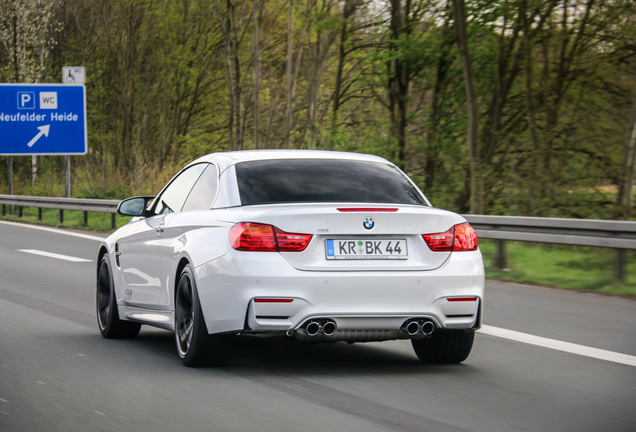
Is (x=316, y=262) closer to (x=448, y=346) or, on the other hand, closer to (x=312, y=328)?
(x=312, y=328)

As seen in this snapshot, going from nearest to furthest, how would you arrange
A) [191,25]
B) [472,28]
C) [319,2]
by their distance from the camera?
1. [472,28]
2. [319,2]
3. [191,25]

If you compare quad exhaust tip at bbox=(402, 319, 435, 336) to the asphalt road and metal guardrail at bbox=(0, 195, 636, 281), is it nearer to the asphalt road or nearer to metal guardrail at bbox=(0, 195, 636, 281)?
the asphalt road

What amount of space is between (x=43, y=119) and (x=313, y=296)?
84.0ft

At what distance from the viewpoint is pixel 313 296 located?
18.5ft

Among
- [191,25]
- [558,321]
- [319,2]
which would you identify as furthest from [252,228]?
[191,25]

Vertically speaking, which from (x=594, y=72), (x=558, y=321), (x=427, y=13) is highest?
(x=427, y=13)

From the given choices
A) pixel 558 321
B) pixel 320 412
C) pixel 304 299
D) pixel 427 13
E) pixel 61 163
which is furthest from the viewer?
pixel 61 163

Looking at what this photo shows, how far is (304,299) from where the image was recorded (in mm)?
5641

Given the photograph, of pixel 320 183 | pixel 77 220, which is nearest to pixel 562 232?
pixel 320 183

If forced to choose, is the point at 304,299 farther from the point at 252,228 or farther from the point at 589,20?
the point at 589,20

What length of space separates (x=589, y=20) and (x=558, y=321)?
11.4 meters

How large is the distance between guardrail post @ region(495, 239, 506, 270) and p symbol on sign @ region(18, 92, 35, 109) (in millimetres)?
20083

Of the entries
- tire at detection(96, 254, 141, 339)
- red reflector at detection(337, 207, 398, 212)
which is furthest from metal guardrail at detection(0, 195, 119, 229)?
red reflector at detection(337, 207, 398, 212)

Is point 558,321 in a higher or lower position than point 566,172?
lower
